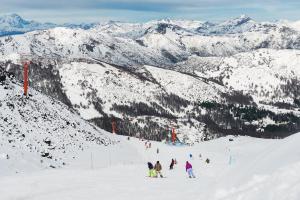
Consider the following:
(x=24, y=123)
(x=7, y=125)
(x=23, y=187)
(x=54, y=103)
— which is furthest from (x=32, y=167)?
(x=54, y=103)

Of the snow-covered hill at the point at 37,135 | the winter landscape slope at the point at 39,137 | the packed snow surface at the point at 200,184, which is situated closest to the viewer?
the packed snow surface at the point at 200,184

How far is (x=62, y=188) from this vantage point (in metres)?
27.0

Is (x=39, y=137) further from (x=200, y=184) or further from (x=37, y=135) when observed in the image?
(x=200, y=184)

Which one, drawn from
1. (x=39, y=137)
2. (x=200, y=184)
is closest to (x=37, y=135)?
(x=39, y=137)

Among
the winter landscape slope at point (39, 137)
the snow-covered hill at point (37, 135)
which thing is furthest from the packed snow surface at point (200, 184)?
the snow-covered hill at point (37, 135)

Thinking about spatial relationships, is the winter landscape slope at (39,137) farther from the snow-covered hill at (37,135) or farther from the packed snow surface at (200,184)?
the packed snow surface at (200,184)

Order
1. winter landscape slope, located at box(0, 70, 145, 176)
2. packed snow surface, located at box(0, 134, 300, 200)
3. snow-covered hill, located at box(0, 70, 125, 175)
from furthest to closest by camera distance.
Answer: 1. winter landscape slope, located at box(0, 70, 145, 176)
2. snow-covered hill, located at box(0, 70, 125, 175)
3. packed snow surface, located at box(0, 134, 300, 200)

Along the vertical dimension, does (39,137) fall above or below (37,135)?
below

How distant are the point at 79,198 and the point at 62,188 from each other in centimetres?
404

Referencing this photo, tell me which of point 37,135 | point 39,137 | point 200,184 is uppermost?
point 200,184

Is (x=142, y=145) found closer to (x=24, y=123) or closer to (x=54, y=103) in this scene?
(x=54, y=103)

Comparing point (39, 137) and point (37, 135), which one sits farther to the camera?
point (37, 135)

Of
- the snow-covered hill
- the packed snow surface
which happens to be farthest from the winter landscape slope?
the packed snow surface

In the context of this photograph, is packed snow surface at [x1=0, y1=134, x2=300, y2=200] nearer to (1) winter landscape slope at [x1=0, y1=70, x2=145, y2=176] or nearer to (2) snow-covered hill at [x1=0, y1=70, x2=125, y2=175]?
(1) winter landscape slope at [x1=0, y1=70, x2=145, y2=176]
